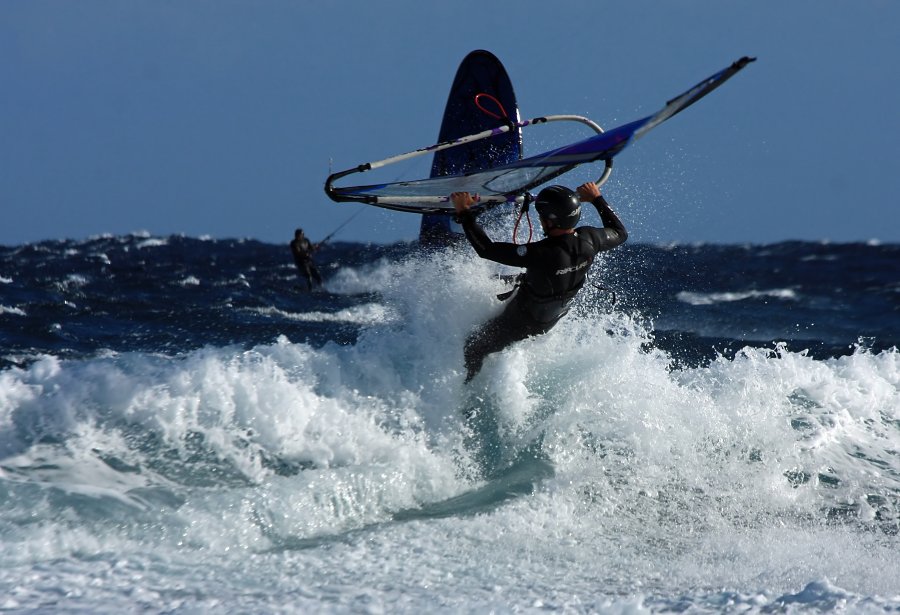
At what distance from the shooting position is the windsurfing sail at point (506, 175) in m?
5.94

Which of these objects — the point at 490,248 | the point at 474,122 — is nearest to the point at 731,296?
the point at 474,122

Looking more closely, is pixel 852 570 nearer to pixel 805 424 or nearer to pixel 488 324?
pixel 805 424

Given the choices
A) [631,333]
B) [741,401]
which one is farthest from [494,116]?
[741,401]

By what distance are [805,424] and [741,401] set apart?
0.62 m

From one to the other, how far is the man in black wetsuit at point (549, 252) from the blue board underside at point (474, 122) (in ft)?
10.2

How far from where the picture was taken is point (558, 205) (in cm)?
599

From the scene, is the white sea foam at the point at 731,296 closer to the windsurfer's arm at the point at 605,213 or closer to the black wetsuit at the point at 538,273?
the windsurfer's arm at the point at 605,213

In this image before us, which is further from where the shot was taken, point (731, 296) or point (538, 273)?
point (731, 296)

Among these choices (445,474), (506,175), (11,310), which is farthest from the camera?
(11,310)

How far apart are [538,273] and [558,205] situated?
525 millimetres

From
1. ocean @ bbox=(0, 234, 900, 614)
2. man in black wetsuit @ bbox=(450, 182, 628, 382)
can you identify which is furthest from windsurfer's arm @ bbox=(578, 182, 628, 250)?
ocean @ bbox=(0, 234, 900, 614)

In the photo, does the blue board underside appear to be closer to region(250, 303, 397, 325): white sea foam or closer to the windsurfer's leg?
the windsurfer's leg

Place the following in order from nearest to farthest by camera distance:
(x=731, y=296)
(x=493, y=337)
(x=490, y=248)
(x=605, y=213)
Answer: (x=490, y=248), (x=605, y=213), (x=493, y=337), (x=731, y=296)

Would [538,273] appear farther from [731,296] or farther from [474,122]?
[731,296]
